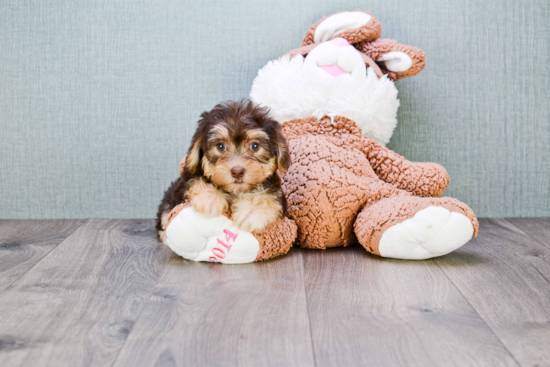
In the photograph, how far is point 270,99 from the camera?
7.33 feet

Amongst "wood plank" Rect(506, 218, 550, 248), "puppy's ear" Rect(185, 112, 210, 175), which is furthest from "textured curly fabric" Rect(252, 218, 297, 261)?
"wood plank" Rect(506, 218, 550, 248)

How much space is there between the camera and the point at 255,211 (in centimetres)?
179

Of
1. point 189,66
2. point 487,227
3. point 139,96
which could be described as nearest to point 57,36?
point 139,96

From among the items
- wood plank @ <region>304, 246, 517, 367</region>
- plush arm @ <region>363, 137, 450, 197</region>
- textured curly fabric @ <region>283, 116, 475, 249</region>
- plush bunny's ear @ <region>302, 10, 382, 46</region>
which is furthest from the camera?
plush bunny's ear @ <region>302, 10, 382, 46</region>

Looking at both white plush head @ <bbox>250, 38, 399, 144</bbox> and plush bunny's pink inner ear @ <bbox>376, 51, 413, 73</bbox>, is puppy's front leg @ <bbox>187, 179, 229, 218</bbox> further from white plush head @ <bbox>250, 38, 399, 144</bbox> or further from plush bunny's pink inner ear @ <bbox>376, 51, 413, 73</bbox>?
plush bunny's pink inner ear @ <bbox>376, 51, 413, 73</bbox>

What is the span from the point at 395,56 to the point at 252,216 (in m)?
1.08

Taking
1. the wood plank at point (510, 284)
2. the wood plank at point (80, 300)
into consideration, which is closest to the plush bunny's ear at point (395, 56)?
the wood plank at point (510, 284)

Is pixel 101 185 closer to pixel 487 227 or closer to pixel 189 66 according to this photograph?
pixel 189 66

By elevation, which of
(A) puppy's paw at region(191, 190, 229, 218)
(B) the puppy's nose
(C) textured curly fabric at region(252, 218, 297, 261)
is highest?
(B) the puppy's nose

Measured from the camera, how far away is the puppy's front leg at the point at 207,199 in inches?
69.1

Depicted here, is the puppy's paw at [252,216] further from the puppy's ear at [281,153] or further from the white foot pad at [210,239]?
the puppy's ear at [281,153]

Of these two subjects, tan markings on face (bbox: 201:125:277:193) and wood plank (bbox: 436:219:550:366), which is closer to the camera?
wood plank (bbox: 436:219:550:366)

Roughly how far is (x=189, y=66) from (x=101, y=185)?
784 millimetres

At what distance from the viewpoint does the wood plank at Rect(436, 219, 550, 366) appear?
1253 millimetres
